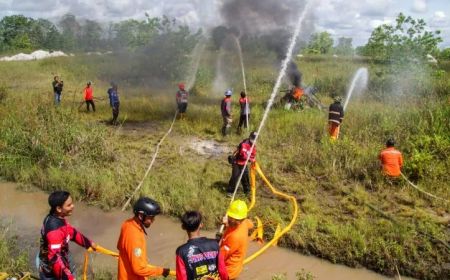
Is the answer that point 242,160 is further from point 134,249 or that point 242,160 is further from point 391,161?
point 134,249

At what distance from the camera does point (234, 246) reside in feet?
15.6

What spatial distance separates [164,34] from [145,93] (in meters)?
5.95

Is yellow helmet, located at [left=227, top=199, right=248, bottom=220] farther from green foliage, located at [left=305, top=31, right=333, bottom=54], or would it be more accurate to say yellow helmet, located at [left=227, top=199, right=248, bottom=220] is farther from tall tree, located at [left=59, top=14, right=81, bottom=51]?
green foliage, located at [left=305, top=31, right=333, bottom=54]

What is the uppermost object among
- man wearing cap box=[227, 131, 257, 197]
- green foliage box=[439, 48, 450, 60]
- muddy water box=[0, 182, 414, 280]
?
green foliage box=[439, 48, 450, 60]

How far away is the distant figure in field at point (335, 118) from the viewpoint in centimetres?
1223

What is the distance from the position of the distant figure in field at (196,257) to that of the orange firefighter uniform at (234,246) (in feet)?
Answer: 2.76

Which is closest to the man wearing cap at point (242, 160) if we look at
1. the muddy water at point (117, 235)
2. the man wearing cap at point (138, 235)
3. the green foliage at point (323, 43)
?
the muddy water at point (117, 235)

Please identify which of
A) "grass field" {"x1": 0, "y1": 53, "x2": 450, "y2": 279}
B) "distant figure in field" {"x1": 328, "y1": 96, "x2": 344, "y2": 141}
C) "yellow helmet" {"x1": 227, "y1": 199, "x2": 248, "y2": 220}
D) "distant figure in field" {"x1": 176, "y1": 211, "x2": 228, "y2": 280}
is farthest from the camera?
"distant figure in field" {"x1": 328, "y1": 96, "x2": 344, "y2": 141}

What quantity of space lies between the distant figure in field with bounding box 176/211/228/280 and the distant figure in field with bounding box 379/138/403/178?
6488 mm

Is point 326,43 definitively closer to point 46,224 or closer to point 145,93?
point 145,93

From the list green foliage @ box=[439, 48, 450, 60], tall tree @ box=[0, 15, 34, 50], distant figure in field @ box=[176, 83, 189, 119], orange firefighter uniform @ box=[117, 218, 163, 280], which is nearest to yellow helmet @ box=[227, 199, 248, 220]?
orange firefighter uniform @ box=[117, 218, 163, 280]

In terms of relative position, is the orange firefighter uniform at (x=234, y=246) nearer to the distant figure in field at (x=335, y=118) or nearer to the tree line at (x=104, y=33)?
the distant figure in field at (x=335, y=118)

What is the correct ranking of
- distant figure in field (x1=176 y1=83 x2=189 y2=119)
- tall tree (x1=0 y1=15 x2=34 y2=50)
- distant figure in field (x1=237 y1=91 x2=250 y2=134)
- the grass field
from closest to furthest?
the grass field
distant figure in field (x1=237 y1=91 x2=250 y2=134)
distant figure in field (x1=176 y1=83 x2=189 y2=119)
tall tree (x1=0 y1=15 x2=34 y2=50)

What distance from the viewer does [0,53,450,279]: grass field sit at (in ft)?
25.2
